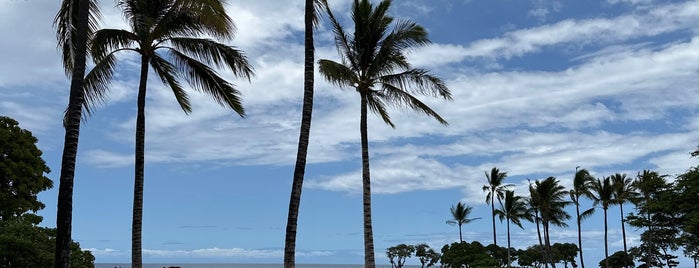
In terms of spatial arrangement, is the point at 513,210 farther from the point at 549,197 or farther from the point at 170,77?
the point at 170,77

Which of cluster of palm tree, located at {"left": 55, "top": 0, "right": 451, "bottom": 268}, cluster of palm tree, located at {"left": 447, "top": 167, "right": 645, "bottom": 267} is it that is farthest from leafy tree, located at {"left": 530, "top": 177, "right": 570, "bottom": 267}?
cluster of palm tree, located at {"left": 55, "top": 0, "right": 451, "bottom": 268}

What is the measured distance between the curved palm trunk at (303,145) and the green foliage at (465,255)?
42.4m

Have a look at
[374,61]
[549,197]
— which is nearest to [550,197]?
[549,197]

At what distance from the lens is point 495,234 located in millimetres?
66375

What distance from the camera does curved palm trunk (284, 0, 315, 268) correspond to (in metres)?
14.0

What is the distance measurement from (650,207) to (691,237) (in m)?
2.86

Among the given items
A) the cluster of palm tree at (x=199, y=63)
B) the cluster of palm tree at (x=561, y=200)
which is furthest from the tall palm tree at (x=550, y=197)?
the cluster of palm tree at (x=199, y=63)

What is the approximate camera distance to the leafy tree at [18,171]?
23.7 m

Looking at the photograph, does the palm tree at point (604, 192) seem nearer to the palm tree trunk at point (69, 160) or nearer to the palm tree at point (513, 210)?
the palm tree at point (513, 210)

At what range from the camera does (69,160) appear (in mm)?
10562

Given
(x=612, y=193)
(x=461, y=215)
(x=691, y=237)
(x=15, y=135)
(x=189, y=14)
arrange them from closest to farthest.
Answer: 1. (x=189, y=14)
2. (x=15, y=135)
3. (x=691, y=237)
4. (x=612, y=193)
5. (x=461, y=215)

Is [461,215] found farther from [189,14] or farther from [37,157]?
[189,14]

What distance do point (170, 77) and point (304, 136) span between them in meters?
5.02

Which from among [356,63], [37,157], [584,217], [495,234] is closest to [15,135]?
[37,157]
